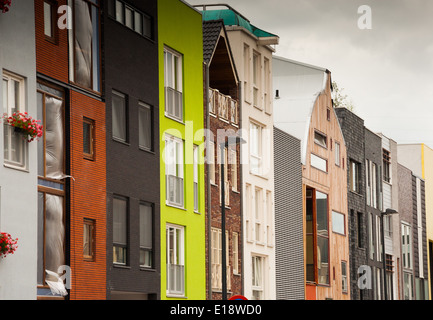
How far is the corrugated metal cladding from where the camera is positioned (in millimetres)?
46781

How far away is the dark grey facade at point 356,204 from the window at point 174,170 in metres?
22.8

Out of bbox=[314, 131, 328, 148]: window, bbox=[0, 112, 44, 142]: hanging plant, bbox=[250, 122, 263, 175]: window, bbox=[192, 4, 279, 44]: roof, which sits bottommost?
bbox=[0, 112, 44, 142]: hanging plant

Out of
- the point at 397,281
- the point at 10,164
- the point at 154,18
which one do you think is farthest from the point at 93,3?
the point at 397,281

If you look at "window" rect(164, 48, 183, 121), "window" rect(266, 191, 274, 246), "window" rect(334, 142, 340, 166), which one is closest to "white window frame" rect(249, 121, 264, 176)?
"window" rect(266, 191, 274, 246)

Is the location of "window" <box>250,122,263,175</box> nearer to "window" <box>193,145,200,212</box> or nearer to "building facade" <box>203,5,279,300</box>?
"building facade" <box>203,5,279,300</box>

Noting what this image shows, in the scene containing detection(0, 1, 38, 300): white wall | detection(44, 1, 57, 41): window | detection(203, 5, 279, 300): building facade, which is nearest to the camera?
detection(0, 1, 38, 300): white wall

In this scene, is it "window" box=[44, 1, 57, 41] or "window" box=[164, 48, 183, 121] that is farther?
"window" box=[164, 48, 183, 121]

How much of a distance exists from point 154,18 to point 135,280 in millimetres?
9360

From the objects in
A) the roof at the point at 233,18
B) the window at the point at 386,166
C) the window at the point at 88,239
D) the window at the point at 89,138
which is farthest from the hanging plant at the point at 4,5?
the window at the point at 386,166

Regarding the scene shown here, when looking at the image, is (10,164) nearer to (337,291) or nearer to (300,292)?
(300,292)

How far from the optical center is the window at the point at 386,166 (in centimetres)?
6662

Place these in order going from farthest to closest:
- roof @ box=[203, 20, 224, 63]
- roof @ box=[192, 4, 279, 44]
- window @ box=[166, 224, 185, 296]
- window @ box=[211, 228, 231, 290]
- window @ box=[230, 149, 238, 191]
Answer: roof @ box=[192, 4, 279, 44] < window @ box=[230, 149, 238, 191] < roof @ box=[203, 20, 224, 63] < window @ box=[211, 228, 231, 290] < window @ box=[166, 224, 185, 296]

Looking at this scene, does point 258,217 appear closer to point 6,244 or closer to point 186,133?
point 186,133

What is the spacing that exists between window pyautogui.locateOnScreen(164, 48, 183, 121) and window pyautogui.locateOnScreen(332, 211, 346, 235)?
19.6m
